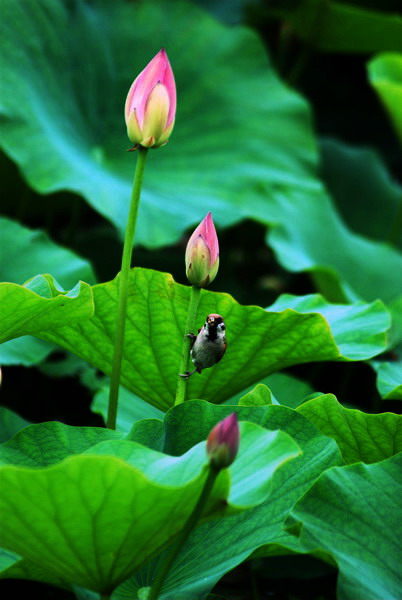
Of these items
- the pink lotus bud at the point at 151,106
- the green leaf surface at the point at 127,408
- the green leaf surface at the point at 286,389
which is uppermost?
the pink lotus bud at the point at 151,106

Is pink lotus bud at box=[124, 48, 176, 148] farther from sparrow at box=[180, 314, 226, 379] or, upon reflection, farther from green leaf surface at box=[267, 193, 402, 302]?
green leaf surface at box=[267, 193, 402, 302]

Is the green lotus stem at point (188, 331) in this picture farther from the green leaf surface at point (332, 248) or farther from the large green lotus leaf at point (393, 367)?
the green leaf surface at point (332, 248)

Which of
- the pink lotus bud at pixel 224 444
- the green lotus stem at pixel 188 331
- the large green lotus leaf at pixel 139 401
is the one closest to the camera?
the pink lotus bud at pixel 224 444

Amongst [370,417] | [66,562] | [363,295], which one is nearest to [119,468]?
[66,562]

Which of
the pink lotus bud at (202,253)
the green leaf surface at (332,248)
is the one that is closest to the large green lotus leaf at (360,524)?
the pink lotus bud at (202,253)

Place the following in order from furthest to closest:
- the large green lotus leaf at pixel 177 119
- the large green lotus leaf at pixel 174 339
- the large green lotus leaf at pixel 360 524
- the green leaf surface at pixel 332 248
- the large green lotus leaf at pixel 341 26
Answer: the large green lotus leaf at pixel 341 26, the green leaf surface at pixel 332 248, the large green lotus leaf at pixel 177 119, the large green lotus leaf at pixel 174 339, the large green lotus leaf at pixel 360 524

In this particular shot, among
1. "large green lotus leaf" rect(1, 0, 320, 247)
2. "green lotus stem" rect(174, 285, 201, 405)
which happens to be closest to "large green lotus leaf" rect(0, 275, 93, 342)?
"green lotus stem" rect(174, 285, 201, 405)

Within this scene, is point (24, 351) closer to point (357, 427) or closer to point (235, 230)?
point (357, 427)

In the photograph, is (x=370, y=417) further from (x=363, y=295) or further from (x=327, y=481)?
(x=363, y=295)
